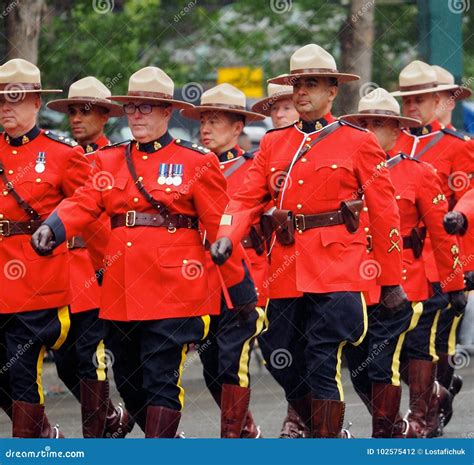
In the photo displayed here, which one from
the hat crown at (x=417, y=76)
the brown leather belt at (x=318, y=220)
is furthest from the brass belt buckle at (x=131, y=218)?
the hat crown at (x=417, y=76)

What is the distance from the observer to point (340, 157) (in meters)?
10.8

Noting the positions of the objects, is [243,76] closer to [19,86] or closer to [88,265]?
[88,265]

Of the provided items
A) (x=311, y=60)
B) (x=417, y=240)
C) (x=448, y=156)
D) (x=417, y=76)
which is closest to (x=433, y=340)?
(x=417, y=240)

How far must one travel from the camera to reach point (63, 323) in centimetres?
1119

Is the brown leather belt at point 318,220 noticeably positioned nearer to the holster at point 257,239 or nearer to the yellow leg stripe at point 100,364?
the holster at point 257,239

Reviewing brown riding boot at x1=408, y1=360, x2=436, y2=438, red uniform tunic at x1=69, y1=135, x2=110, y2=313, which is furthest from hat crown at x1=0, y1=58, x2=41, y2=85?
brown riding boot at x1=408, y1=360, x2=436, y2=438

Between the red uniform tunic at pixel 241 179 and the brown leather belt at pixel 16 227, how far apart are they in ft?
5.19

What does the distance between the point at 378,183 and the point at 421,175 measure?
1750mm

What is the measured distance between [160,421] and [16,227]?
1.47 m

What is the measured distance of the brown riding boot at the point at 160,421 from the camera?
1036 centimetres

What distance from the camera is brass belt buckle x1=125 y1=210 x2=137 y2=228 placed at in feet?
34.4

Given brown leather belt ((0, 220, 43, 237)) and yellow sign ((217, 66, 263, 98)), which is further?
yellow sign ((217, 66, 263, 98))

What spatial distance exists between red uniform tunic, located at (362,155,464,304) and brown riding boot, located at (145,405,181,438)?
106 inches

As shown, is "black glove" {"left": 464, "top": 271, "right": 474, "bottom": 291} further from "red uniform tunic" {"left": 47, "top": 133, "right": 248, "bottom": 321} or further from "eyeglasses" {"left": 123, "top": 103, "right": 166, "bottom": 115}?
"eyeglasses" {"left": 123, "top": 103, "right": 166, "bottom": 115}
